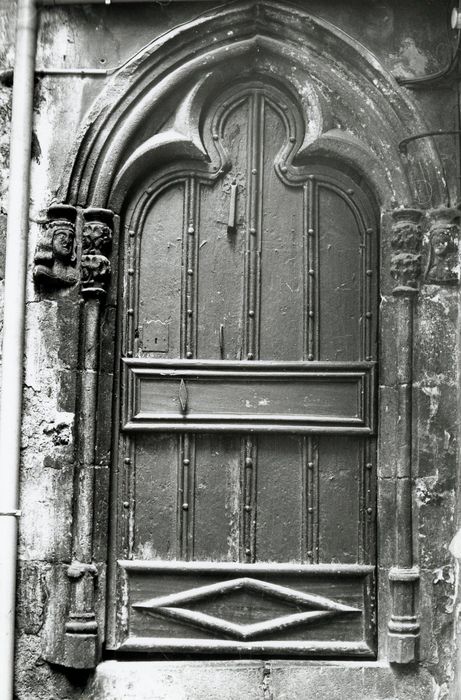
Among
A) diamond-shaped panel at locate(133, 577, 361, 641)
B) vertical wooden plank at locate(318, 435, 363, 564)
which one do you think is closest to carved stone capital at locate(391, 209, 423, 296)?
vertical wooden plank at locate(318, 435, 363, 564)

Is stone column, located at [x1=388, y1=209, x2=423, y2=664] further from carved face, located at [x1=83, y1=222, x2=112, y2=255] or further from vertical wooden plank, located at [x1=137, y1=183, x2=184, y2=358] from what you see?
carved face, located at [x1=83, y1=222, x2=112, y2=255]

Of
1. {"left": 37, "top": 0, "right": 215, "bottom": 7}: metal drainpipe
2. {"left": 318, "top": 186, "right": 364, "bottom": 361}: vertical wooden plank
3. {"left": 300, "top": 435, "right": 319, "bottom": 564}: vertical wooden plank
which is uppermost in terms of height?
{"left": 37, "top": 0, "right": 215, "bottom": 7}: metal drainpipe

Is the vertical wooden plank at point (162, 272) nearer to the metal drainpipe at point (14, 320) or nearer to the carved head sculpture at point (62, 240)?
the carved head sculpture at point (62, 240)

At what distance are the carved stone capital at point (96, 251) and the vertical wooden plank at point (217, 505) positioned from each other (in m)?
1.04

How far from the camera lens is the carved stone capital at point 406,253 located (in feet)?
12.6

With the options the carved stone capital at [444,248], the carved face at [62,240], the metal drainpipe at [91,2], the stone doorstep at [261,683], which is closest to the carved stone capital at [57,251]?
the carved face at [62,240]

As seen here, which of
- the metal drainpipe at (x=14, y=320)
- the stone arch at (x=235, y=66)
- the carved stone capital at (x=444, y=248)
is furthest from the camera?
the stone arch at (x=235, y=66)

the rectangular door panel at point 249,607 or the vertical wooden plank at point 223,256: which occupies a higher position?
the vertical wooden plank at point 223,256

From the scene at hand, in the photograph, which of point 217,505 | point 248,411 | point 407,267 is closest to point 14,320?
point 248,411

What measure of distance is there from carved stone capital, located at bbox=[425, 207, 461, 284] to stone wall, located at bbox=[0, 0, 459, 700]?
6 cm

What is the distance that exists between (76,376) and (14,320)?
1.44 feet

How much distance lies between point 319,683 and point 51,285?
2525 millimetres

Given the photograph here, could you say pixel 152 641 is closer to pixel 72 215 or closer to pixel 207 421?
pixel 207 421

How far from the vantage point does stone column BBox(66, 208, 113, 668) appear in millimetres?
3748
